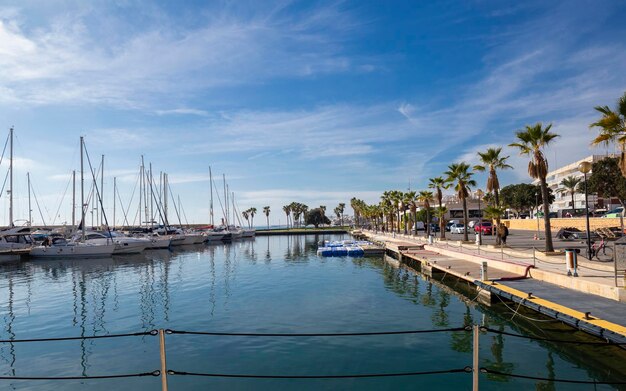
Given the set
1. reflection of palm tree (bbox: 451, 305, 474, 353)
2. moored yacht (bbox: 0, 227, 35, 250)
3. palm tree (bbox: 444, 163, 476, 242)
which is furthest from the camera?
moored yacht (bbox: 0, 227, 35, 250)

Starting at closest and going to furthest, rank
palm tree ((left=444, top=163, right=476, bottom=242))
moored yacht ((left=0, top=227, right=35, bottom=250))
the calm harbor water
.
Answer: the calm harbor water < palm tree ((left=444, top=163, right=476, bottom=242)) < moored yacht ((left=0, top=227, right=35, bottom=250))

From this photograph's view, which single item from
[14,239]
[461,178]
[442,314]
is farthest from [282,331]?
[14,239]

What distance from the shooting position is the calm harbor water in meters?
13.2

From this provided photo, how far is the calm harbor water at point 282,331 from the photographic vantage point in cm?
1320

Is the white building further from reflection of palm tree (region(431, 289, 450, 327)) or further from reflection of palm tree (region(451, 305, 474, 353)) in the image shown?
reflection of palm tree (region(451, 305, 474, 353))

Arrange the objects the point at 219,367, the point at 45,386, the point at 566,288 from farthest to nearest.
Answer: the point at 566,288, the point at 219,367, the point at 45,386

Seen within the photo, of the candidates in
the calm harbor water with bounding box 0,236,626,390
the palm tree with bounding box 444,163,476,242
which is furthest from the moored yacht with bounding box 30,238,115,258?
the palm tree with bounding box 444,163,476,242

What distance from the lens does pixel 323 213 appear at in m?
188

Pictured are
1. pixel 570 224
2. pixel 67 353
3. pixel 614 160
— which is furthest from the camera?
pixel 614 160

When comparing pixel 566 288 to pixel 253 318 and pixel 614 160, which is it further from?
pixel 614 160

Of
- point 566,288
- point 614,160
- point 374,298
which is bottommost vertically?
point 374,298

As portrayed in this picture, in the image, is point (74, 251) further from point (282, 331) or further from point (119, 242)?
point (282, 331)

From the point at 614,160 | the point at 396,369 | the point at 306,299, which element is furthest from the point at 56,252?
the point at 614,160

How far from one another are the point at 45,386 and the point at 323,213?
575 ft
